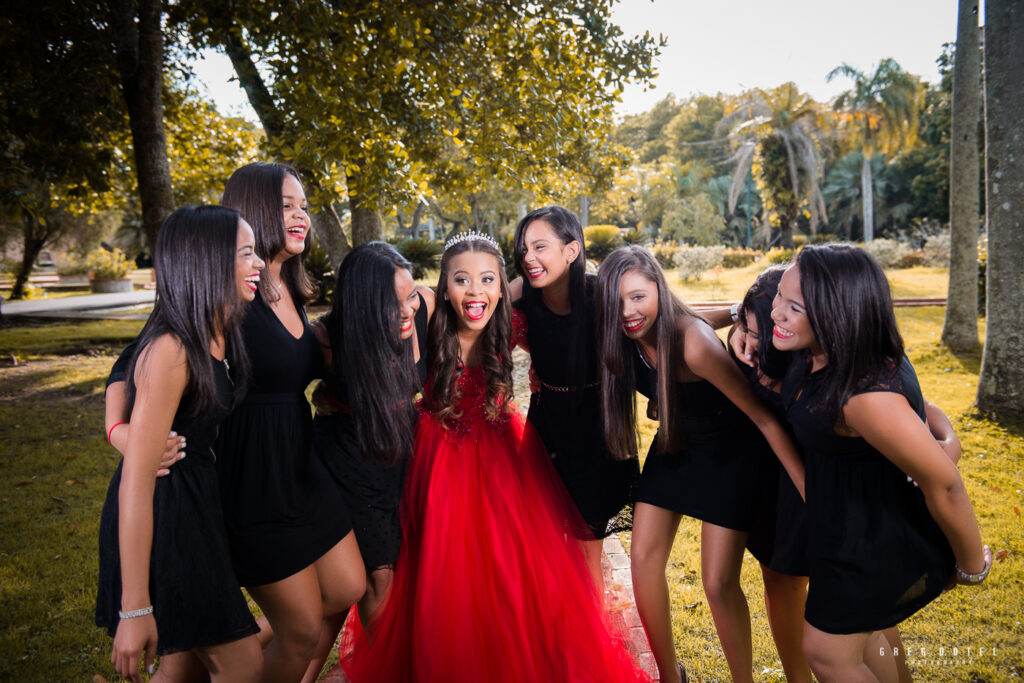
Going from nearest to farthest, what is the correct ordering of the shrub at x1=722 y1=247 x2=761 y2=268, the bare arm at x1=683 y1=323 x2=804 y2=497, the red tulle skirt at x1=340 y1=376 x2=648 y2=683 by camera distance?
the bare arm at x1=683 y1=323 x2=804 y2=497 → the red tulle skirt at x1=340 y1=376 x2=648 y2=683 → the shrub at x1=722 y1=247 x2=761 y2=268

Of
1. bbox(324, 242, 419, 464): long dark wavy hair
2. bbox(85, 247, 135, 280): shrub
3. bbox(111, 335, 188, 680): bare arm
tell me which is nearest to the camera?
bbox(111, 335, 188, 680): bare arm

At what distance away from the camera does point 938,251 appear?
2559cm

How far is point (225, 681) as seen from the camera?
2.29 m

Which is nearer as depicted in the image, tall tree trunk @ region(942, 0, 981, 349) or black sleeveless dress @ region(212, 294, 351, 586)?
black sleeveless dress @ region(212, 294, 351, 586)

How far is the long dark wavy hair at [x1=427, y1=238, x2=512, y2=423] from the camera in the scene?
341 centimetres

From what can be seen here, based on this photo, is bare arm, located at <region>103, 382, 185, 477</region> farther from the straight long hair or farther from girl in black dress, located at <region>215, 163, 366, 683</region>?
the straight long hair

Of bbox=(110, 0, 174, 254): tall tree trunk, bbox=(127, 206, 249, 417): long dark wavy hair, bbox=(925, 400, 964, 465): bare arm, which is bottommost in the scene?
bbox=(925, 400, 964, 465): bare arm

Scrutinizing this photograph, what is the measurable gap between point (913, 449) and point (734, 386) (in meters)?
0.82

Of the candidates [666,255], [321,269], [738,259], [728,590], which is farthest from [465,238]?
[738,259]

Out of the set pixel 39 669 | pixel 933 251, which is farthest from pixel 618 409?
pixel 933 251

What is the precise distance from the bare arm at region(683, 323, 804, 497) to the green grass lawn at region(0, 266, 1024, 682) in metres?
1.42

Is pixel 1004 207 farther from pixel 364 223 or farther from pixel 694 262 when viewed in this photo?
pixel 694 262

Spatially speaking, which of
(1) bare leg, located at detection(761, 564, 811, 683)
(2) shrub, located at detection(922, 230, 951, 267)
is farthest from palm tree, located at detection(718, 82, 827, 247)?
(1) bare leg, located at detection(761, 564, 811, 683)

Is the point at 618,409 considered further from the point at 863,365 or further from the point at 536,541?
the point at 863,365
